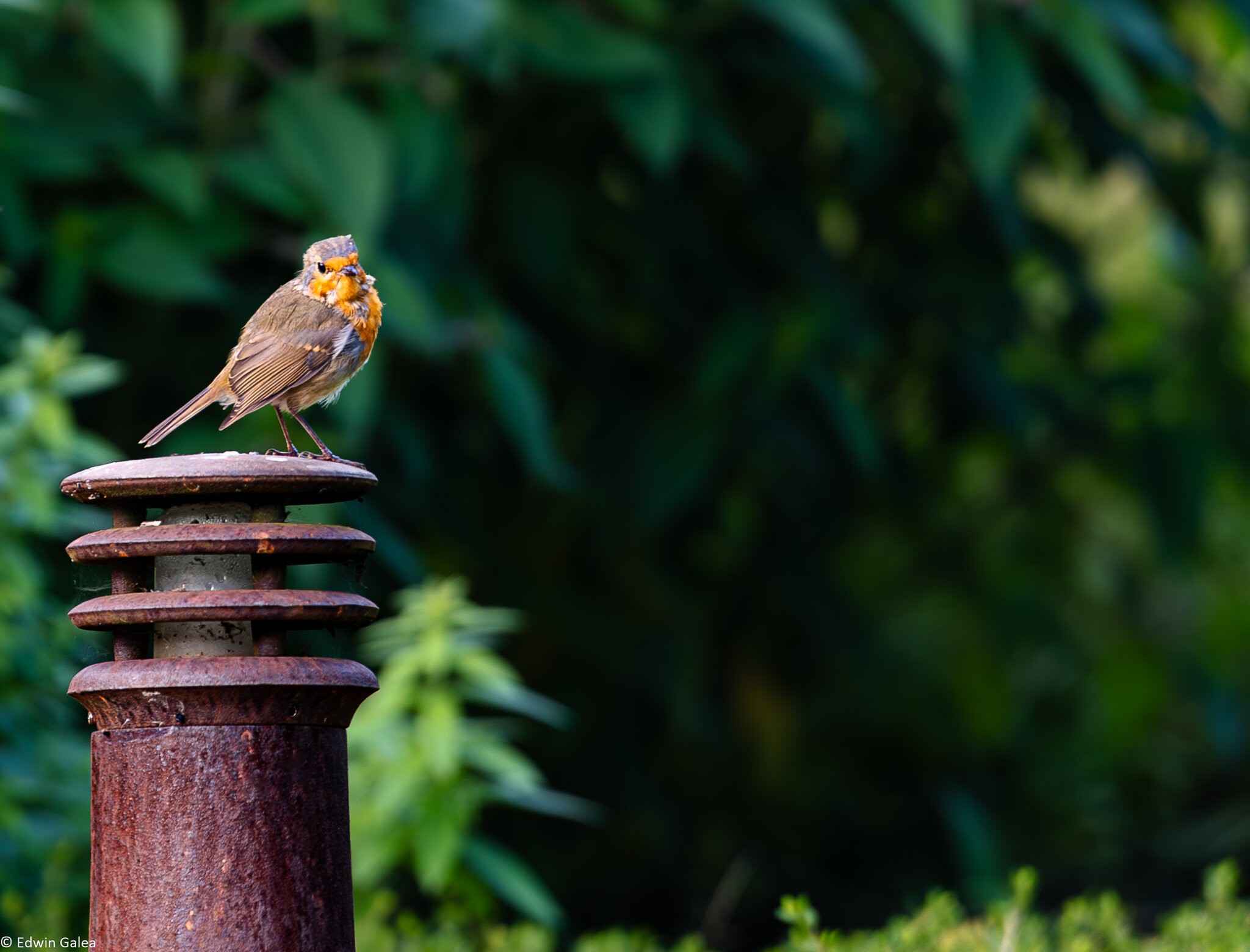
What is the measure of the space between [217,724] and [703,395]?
11.0 feet

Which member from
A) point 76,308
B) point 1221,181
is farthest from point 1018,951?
point 1221,181

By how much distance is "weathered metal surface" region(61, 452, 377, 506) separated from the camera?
1567 millimetres

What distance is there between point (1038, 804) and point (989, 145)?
499 centimetres

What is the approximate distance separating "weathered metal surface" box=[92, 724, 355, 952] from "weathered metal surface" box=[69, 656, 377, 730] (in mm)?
13

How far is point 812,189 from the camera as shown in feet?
19.4

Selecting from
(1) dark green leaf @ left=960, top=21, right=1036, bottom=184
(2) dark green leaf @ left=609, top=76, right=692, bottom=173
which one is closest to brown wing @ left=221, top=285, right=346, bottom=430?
(2) dark green leaf @ left=609, top=76, right=692, bottom=173

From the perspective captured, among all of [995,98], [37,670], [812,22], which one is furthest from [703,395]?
[37,670]

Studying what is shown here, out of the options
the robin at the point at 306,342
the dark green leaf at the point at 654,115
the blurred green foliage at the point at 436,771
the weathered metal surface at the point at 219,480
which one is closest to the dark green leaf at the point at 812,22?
the dark green leaf at the point at 654,115

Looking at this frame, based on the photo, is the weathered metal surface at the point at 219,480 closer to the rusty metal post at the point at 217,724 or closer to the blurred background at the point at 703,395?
the rusty metal post at the point at 217,724

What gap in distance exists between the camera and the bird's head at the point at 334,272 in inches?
72.8

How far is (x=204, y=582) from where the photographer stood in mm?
1650

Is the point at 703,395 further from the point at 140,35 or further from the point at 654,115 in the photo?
the point at 140,35

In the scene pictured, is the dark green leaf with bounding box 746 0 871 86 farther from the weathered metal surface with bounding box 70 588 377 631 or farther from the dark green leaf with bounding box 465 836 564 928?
the weathered metal surface with bounding box 70 588 377 631

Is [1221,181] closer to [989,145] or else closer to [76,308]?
[989,145]
